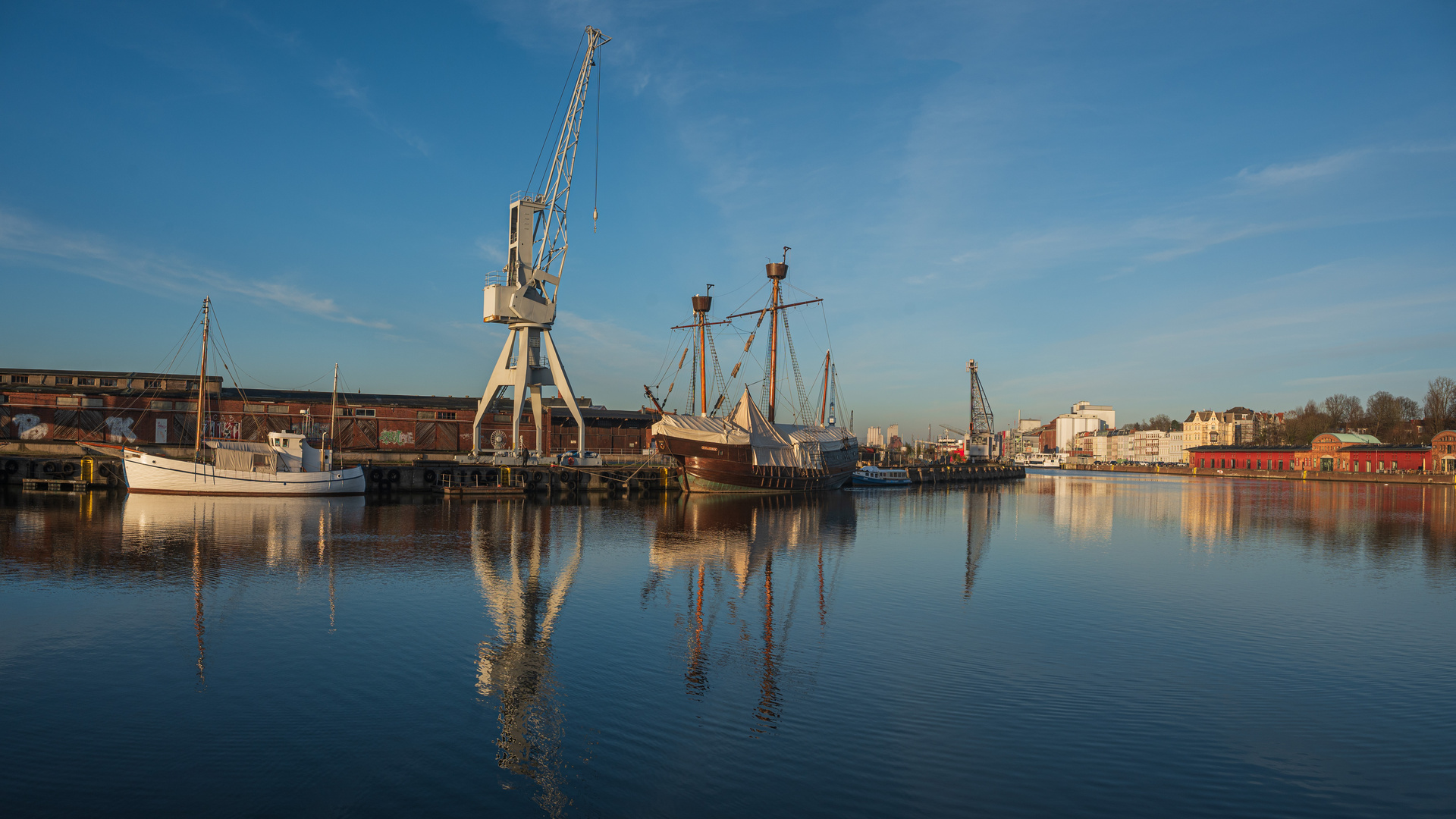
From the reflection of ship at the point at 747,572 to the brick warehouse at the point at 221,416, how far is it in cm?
2533

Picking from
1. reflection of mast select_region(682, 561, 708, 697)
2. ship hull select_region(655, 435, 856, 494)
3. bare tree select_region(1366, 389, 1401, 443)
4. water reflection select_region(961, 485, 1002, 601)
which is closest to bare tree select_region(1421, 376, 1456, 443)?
bare tree select_region(1366, 389, 1401, 443)

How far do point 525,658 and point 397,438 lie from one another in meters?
57.9

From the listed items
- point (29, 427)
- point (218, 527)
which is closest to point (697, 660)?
point (218, 527)

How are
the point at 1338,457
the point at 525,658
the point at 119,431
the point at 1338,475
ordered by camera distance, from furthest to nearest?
the point at 1338,457 < the point at 1338,475 < the point at 119,431 < the point at 525,658

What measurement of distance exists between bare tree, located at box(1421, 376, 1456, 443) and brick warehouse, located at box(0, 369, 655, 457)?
132539 mm

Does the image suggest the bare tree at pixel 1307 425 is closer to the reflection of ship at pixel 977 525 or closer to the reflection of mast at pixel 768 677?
the reflection of ship at pixel 977 525

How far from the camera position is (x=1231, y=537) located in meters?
36.6

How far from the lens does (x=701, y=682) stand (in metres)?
13.0

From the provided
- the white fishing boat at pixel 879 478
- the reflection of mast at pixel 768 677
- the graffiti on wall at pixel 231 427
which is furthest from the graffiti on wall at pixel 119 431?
the white fishing boat at pixel 879 478

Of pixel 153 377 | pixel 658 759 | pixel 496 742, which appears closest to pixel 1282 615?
pixel 658 759

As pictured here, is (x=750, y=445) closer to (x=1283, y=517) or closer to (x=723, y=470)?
(x=723, y=470)

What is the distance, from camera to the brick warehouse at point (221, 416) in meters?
57.6

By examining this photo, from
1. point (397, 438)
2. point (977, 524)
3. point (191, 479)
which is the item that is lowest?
point (977, 524)

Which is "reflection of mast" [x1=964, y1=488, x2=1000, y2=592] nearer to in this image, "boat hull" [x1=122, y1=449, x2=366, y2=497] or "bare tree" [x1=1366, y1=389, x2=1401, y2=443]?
"boat hull" [x1=122, y1=449, x2=366, y2=497]
